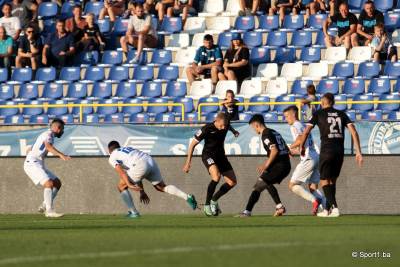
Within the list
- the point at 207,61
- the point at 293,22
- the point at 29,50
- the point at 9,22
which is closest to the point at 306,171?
the point at 207,61

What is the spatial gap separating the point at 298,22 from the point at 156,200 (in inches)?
246

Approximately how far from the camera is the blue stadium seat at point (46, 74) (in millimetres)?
29036

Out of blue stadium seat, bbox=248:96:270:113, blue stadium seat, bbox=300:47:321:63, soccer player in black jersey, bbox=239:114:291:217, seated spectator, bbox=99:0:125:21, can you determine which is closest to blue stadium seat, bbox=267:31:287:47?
blue stadium seat, bbox=300:47:321:63

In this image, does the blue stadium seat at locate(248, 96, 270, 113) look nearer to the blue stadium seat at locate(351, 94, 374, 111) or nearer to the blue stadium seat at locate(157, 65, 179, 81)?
the blue stadium seat at locate(351, 94, 374, 111)

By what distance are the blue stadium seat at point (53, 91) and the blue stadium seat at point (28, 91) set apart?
0.68 ft

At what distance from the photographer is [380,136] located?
22766mm

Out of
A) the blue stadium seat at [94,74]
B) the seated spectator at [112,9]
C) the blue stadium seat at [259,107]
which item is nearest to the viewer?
the blue stadium seat at [259,107]

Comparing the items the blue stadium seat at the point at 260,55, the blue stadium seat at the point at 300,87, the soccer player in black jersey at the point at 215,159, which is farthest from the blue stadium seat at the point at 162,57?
the soccer player in black jersey at the point at 215,159

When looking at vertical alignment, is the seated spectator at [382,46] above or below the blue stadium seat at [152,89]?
above

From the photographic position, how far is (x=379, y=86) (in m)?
25.4

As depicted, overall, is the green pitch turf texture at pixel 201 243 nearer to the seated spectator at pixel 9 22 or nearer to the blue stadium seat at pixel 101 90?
the blue stadium seat at pixel 101 90

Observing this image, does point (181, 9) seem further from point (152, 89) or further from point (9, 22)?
point (9, 22)

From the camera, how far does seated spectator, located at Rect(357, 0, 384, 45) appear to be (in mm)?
26297

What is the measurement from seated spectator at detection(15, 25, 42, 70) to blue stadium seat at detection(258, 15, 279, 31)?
17.6ft
